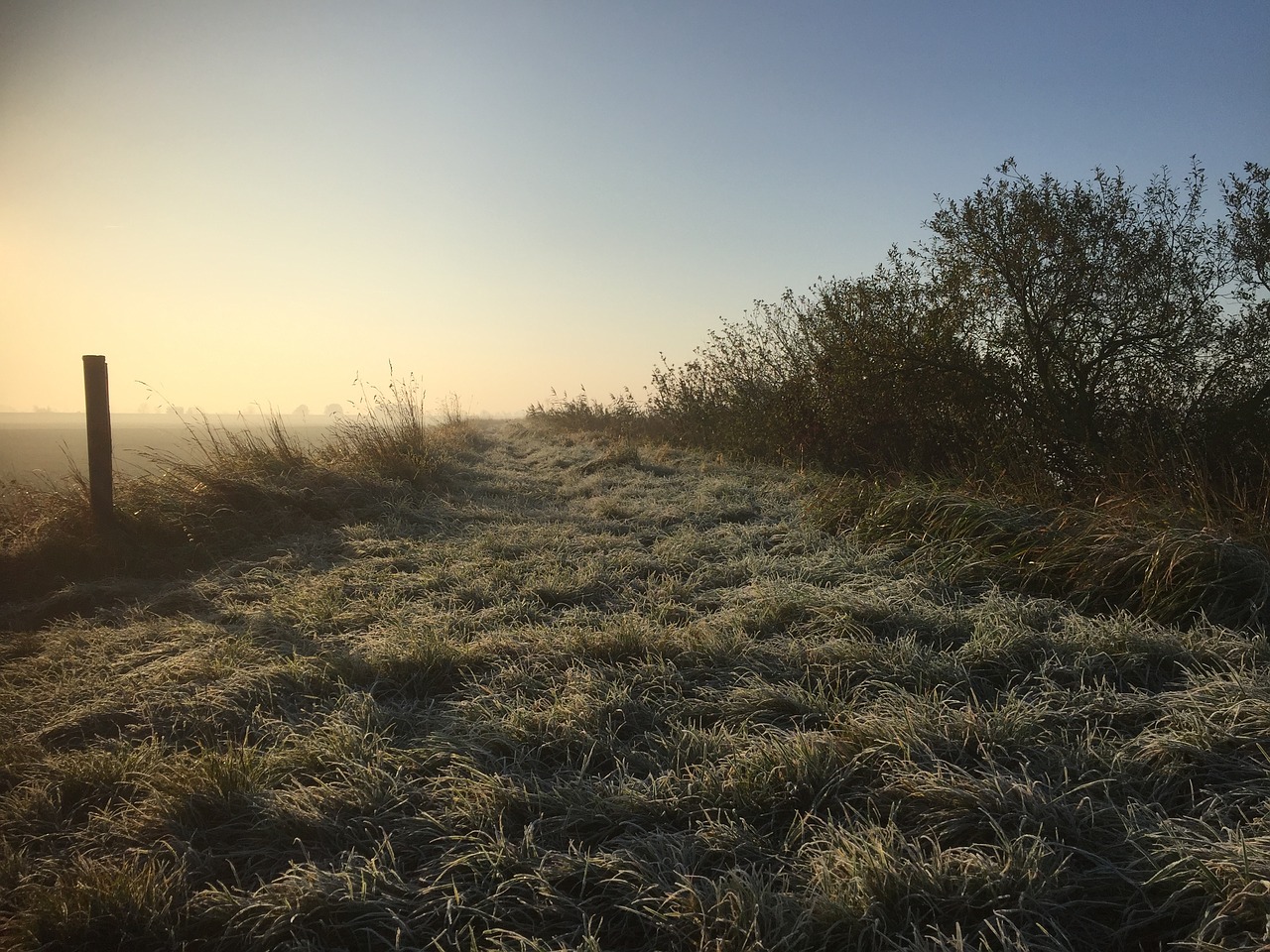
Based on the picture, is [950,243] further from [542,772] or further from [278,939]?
[278,939]

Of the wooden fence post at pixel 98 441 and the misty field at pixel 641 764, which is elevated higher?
the wooden fence post at pixel 98 441

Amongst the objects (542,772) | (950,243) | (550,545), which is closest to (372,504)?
(550,545)

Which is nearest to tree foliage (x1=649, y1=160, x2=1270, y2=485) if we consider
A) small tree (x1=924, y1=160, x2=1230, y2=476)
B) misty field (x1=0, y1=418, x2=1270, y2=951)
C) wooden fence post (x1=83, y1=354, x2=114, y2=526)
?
small tree (x1=924, y1=160, x2=1230, y2=476)

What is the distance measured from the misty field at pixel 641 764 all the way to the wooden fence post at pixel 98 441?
1272mm

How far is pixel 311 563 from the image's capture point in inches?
203

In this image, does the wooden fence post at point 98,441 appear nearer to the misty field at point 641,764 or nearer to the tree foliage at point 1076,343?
the misty field at point 641,764

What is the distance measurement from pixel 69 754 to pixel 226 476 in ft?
14.9

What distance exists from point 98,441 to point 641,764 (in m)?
5.72

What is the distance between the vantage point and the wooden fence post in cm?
545

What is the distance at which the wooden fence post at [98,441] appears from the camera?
5449mm

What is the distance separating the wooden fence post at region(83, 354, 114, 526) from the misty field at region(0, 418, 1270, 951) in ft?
4.17

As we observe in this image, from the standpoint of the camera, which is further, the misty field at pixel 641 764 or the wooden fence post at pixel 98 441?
the wooden fence post at pixel 98 441

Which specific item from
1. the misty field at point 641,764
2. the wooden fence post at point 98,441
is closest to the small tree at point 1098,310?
the misty field at point 641,764

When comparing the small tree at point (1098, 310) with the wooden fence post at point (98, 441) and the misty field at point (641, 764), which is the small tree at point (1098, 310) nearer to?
the misty field at point (641, 764)
